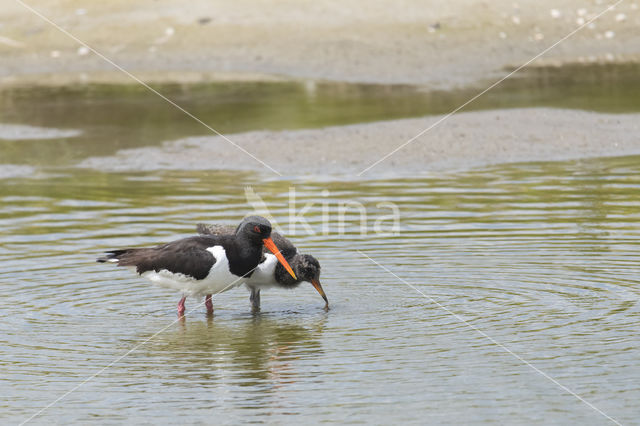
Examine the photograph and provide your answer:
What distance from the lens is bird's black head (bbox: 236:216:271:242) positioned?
1088 centimetres

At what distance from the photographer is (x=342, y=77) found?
2655 centimetres

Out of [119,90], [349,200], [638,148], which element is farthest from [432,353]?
[119,90]

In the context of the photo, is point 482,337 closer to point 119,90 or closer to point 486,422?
point 486,422

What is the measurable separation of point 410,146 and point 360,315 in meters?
8.94

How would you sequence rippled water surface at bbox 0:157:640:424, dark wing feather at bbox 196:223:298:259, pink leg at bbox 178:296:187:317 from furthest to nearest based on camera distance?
1. dark wing feather at bbox 196:223:298:259
2. pink leg at bbox 178:296:187:317
3. rippled water surface at bbox 0:157:640:424

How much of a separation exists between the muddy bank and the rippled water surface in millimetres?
1507

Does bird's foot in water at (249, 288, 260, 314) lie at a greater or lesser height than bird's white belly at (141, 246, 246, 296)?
lesser

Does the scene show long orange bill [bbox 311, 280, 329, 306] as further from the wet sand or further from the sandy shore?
the sandy shore

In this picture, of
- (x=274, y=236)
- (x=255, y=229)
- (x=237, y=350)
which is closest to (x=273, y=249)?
(x=255, y=229)

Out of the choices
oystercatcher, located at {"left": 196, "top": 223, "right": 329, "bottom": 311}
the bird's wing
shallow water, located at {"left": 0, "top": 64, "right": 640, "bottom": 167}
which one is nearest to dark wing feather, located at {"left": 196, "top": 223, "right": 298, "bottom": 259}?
oystercatcher, located at {"left": 196, "top": 223, "right": 329, "bottom": 311}

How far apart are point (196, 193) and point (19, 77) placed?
575 inches

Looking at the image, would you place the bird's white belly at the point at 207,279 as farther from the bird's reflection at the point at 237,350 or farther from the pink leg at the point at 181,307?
the bird's reflection at the point at 237,350

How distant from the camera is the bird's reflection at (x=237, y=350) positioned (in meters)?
8.92

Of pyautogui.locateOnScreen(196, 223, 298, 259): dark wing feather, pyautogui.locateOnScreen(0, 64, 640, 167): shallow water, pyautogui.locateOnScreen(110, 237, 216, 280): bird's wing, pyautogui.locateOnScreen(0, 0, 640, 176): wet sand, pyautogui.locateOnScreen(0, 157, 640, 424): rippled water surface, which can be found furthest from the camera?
pyautogui.locateOnScreen(0, 0, 640, 176): wet sand
